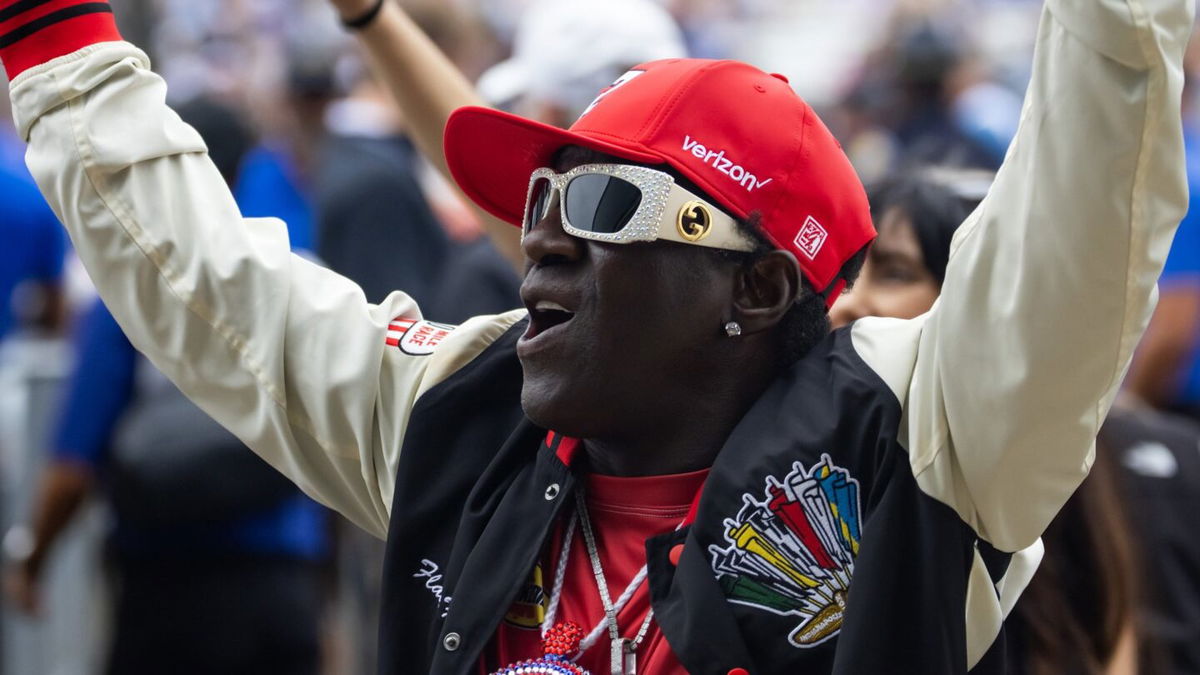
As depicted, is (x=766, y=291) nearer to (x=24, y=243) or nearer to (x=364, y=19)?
(x=364, y=19)

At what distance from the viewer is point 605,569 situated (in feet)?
8.49

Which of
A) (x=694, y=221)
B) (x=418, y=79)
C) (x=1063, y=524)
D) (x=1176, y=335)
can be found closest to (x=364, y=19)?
(x=418, y=79)

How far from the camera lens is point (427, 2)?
6.23 meters

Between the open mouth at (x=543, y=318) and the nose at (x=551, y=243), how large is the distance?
0.07 meters

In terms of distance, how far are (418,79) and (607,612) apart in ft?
4.70

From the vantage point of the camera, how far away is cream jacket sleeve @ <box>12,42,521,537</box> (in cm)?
272

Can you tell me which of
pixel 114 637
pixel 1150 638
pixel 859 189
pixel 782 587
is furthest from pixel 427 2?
pixel 782 587

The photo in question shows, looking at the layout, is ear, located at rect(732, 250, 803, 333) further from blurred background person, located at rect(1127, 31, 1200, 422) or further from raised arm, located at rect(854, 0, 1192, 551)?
blurred background person, located at rect(1127, 31, 1200, 422)

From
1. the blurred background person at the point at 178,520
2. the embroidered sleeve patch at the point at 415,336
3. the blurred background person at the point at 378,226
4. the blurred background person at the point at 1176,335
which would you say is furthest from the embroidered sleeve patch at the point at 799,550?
the blurred background person at the point at 1176,335

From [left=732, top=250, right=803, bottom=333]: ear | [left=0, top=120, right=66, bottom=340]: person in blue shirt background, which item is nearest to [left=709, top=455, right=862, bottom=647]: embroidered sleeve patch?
[left=732, top=250, right=803, bottom=333]: ear

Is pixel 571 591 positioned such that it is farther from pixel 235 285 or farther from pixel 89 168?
pixel 89 168

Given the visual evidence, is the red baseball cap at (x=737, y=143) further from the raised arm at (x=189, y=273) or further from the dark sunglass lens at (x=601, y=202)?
the raised arm at (x=189, y=273)

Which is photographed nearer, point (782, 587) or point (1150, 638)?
point (782, 587)

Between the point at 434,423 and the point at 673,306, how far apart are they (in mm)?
425
